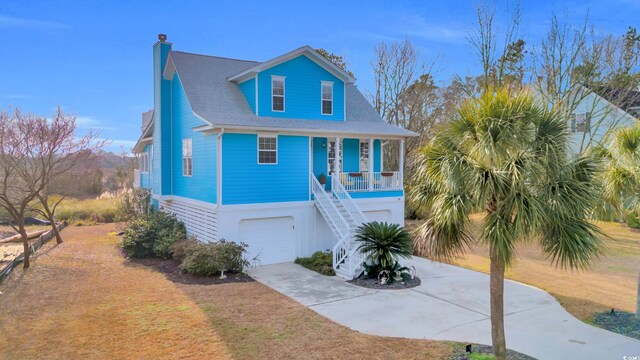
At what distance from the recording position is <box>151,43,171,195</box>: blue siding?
17.7 meters

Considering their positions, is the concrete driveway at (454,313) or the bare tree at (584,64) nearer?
the concrete driveway at (454,313)

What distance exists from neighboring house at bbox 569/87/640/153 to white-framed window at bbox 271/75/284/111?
63.6 feet

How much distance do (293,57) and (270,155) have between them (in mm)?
4242

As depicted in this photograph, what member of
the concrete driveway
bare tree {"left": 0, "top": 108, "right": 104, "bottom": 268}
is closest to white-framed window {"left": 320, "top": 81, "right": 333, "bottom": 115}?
the concrete driveway

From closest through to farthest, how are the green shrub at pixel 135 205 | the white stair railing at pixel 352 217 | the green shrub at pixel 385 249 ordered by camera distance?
the green shrub at pixel 385 249 → the white stair railing at pixel 352 217 → the green shrub at pixel 135 205

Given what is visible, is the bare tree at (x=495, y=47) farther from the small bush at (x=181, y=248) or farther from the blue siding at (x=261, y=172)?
the small bush at (x=181, y=248)

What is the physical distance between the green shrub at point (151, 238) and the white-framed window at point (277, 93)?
20.1 feet

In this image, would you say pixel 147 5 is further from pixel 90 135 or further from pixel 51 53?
pixel 90 135

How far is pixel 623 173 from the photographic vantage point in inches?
357

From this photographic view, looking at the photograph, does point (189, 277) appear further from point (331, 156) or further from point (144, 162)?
point (144, 162)

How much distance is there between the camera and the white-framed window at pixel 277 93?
1588 centimetres

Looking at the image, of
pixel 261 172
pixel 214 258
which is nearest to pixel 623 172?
pixel 261 172

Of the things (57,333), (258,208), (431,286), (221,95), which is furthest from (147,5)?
(431,286)

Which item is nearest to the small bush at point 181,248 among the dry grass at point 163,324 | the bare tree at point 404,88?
the dry grass at point 163,324
